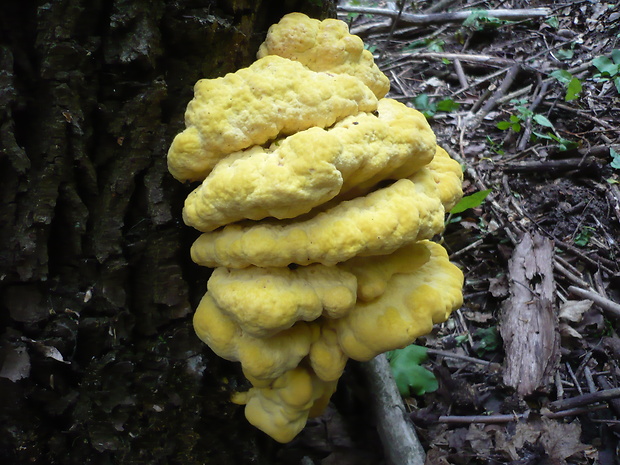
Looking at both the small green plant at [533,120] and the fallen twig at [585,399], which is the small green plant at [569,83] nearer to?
the small green plant at [533,120]

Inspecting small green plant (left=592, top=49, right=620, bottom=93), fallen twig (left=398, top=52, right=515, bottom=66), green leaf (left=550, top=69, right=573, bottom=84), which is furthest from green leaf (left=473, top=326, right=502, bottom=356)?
fallen twig (left=398, top=52, right=515, bottom=66)

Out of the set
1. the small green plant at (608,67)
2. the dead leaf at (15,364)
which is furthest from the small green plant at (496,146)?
the dead leaf at (15,364)

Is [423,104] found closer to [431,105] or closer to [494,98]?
[431,105]

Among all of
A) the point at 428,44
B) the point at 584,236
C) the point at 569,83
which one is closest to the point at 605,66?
the point at 569,83

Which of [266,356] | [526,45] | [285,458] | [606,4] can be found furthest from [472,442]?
[606,4]

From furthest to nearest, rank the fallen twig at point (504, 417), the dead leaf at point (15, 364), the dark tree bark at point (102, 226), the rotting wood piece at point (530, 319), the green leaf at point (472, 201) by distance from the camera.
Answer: the green leaf at point (472, 201)
the rotting wood piece at point (530, 319)
the fallen twig at point (504, 417)
the dead leaf at point (15, 364)
the dark tree bark at point (102, 226)

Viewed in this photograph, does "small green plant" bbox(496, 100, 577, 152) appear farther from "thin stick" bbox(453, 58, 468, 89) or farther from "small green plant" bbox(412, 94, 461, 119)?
"thin stick" bbox(453, 58, 468, 89)
